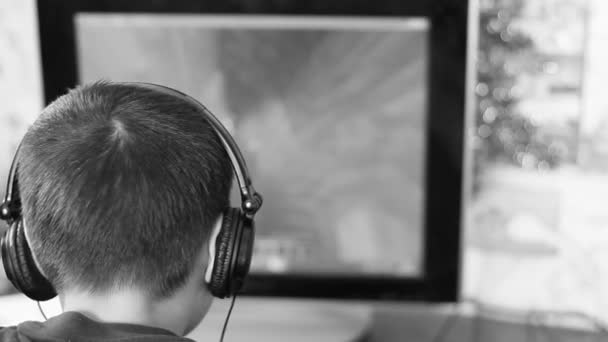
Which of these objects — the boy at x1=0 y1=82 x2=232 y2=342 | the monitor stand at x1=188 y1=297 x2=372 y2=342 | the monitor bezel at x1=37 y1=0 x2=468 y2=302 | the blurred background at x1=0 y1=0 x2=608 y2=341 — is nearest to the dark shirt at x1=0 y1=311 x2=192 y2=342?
the boy at x1=0 y1=82 x2=232 y2=342

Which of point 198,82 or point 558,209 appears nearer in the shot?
point 198,82

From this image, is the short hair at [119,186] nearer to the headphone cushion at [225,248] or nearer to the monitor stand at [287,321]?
the headphone cushion at [225,248]

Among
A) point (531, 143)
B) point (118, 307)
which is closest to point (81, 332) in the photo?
point (118, 307)

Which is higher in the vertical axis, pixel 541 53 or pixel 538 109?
pixel 541 53

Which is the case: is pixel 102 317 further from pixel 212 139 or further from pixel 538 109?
pixel 538 109

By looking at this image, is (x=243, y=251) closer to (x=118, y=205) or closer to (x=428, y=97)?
(x=118, y=205)

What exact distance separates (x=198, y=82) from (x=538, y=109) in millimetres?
923

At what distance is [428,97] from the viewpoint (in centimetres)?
119

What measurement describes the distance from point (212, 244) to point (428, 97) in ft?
2.33

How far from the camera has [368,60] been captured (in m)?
1.18

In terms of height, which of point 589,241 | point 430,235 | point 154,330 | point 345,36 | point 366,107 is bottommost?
point 589,241

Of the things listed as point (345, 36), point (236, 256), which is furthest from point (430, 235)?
point (236, 256)

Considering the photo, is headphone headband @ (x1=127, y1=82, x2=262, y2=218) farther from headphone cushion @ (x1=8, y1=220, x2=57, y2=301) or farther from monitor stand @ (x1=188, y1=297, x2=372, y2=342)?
monitor stand @ (x1=188, y1=297, x2=372, y2=342)

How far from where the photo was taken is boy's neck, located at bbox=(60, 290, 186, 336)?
21.5 inches
